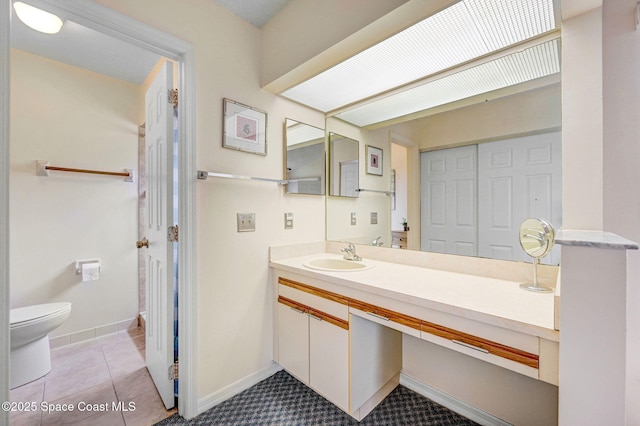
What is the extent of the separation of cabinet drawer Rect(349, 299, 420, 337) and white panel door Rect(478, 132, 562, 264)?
2.12 feet

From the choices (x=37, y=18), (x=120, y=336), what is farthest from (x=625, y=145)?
(x=120, y=336)

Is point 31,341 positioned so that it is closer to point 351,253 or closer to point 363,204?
point 351,253

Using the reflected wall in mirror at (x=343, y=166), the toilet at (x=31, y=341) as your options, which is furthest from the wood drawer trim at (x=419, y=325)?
the toilet at (x=31, y=341)

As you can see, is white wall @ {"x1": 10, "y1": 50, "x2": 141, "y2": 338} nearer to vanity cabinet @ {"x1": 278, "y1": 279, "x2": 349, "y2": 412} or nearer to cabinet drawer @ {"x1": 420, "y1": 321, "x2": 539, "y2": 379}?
vanity cabinet @ {"x1": 278, "y1": 279, "x2": 349, "y2": 412}

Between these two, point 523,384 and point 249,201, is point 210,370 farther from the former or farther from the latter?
point 523,384

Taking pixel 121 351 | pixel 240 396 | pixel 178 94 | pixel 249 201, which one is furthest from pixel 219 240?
pixel 121 351

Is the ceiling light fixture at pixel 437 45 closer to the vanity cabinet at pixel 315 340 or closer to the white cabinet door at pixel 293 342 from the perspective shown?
the vanity cabinet at pixel 315 340

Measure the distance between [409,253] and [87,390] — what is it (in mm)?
2340

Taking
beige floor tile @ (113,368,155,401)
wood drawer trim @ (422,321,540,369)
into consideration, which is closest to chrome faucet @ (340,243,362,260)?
wood drawer trim @ (422,321,540,369)

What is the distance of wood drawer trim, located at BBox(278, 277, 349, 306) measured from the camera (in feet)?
4.70

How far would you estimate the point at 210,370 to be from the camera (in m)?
1.57

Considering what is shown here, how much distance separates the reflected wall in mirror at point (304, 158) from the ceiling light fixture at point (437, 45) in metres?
0.29

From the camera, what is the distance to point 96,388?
1.74 metres

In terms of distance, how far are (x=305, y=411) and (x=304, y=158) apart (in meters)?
1.70
